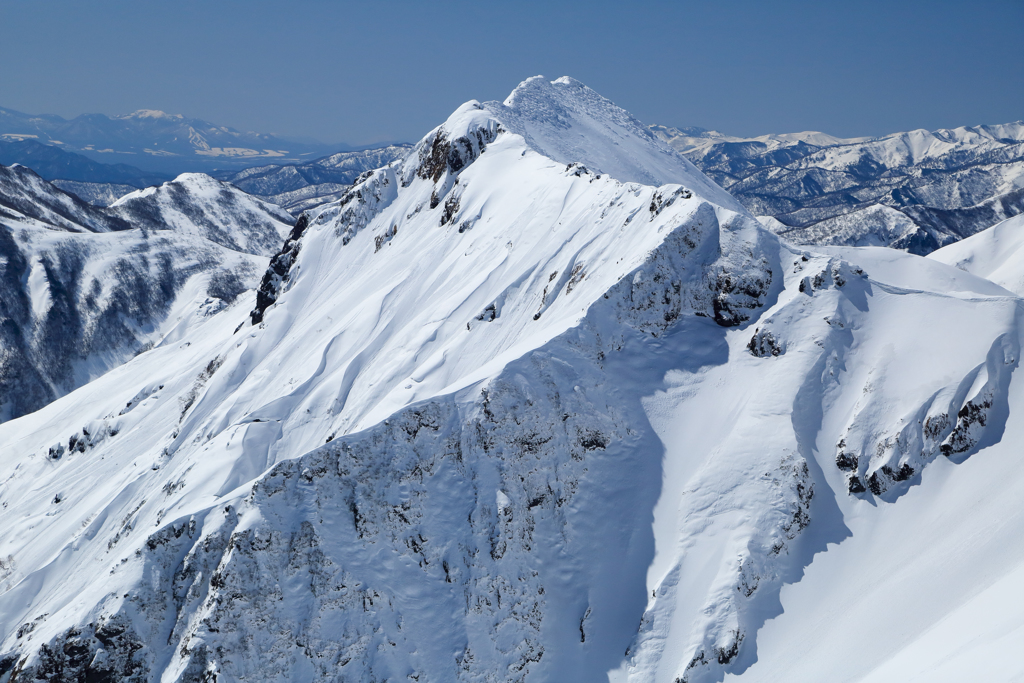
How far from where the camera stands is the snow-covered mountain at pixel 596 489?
21.6 m

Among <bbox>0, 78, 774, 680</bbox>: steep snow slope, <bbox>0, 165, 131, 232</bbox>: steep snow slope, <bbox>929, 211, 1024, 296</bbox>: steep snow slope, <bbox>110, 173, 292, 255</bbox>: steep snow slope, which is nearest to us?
<bbox>0, 78, 774, 680</bbox>: steep snow slope

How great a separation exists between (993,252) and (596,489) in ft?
271

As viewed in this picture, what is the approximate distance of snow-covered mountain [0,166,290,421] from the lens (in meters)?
89.9

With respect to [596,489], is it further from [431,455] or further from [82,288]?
[82,288]

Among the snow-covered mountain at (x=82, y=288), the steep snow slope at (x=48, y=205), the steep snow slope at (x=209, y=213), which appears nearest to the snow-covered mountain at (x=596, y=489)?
the snow-covered mountain at (x=82, y=288)

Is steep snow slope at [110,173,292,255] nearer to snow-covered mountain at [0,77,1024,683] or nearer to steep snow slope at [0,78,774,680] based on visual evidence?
steep snow slope at [0,78,774,680]

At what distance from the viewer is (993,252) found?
3061 inches

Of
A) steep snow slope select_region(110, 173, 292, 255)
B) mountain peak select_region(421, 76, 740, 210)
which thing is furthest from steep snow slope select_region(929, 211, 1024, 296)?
steep snow slope select_region(110, 173, 292, 255)

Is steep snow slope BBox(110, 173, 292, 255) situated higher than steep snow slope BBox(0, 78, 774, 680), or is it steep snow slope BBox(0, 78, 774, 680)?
steep snow slope BBox(110, 173, 292, 255)

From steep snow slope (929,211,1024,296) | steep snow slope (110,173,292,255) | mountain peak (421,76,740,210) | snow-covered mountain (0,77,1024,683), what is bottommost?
steep snow slope (929,211,1024,296)

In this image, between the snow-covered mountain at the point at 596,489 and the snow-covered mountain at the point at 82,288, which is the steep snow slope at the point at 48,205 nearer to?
the snow-covered mountain at the point at 82,288

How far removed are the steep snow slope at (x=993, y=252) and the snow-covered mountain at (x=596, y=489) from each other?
51812 mm

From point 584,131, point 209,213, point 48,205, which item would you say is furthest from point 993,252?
point 48,205

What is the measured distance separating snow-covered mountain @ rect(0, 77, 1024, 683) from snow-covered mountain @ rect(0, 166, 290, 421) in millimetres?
66428
